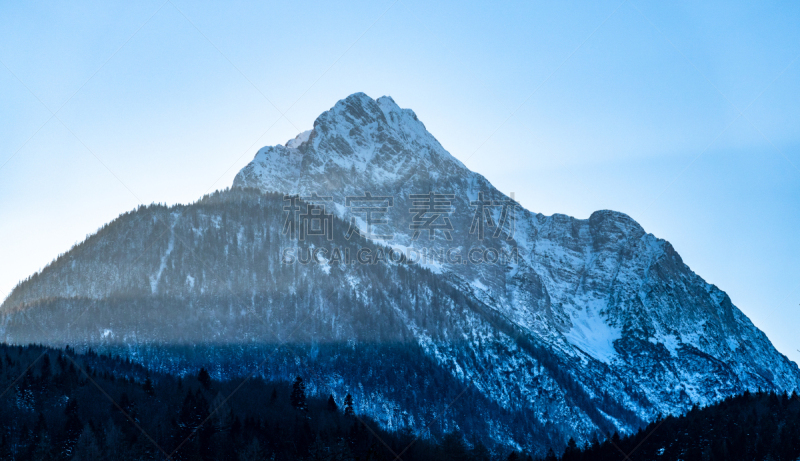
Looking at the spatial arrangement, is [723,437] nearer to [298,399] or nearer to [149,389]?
[298,399]

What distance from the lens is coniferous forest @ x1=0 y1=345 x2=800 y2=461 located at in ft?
427

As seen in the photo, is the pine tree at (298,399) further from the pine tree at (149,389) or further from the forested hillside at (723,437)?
the forested hillside at (723,437)

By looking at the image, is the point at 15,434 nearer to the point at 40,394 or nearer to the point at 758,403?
the point at 40,394

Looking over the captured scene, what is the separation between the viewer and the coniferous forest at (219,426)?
427 ft

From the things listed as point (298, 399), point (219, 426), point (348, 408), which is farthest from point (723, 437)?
point (219, 426)

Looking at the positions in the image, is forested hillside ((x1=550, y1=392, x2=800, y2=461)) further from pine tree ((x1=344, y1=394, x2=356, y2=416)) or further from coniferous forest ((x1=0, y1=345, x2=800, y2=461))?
pine tree ((x1=344, y1=394, x2=356, y2=416))

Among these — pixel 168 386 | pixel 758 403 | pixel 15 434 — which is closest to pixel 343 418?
pixel 168 386

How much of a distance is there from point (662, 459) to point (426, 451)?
46518 mm

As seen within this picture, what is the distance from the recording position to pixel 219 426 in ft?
461

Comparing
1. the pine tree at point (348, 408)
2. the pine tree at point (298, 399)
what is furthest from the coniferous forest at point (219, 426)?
the pine tree at point (348, 408)

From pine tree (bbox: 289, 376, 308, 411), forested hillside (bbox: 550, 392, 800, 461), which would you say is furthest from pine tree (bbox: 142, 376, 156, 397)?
forested hillside (bbox: 550, 392, 800, 461)

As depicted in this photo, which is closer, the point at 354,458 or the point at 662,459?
the point at 354,458

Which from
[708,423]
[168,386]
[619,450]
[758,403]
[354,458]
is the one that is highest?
[758,403]

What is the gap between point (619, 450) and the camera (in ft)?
534
